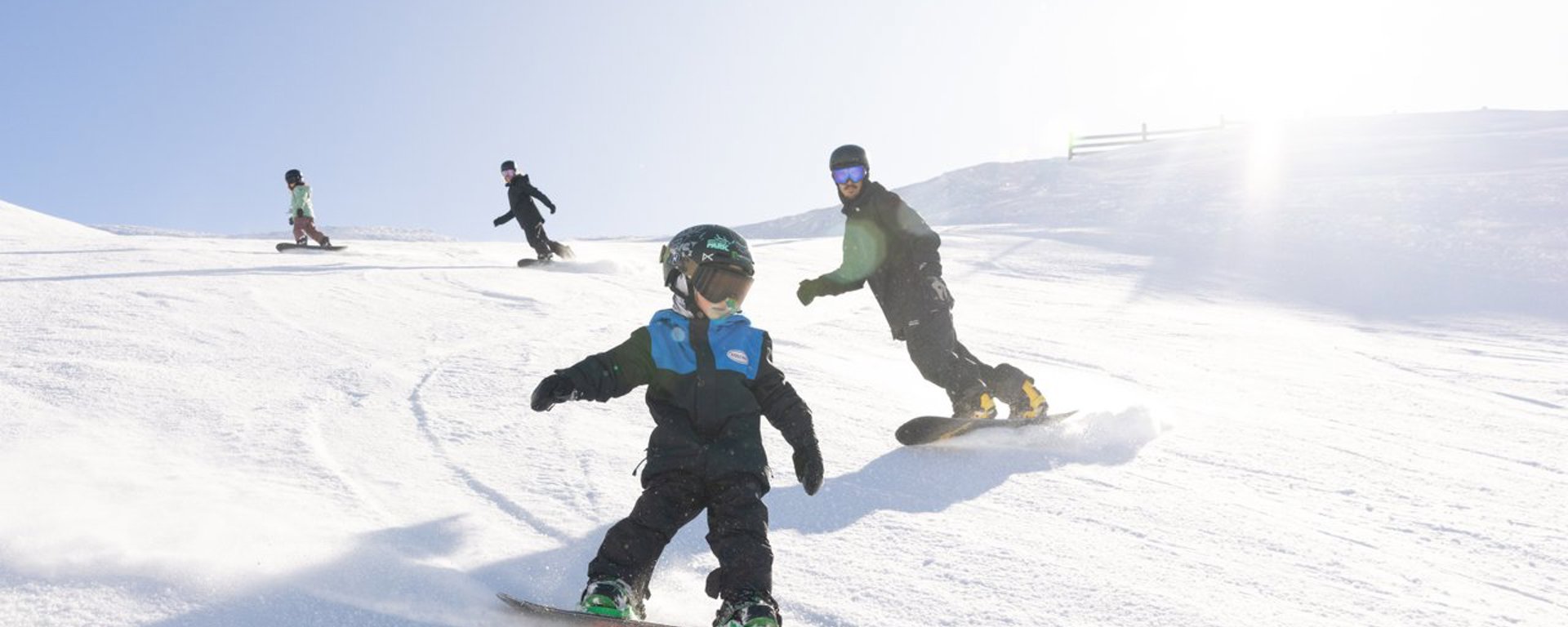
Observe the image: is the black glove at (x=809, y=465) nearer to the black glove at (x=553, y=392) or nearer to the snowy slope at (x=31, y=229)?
the black glove at (x=553, y=392)

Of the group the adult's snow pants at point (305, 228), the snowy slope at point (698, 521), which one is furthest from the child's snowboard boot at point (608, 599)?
the adult's snow pants at point (305, 228)

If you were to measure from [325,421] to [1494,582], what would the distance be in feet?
15.6

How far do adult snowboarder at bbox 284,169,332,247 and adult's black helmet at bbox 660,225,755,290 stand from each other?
510 inches

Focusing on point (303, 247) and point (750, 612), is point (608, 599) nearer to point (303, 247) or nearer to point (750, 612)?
point (750, 612)

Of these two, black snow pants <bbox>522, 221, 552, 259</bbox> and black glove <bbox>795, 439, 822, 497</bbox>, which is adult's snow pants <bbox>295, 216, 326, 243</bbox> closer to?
black snow pants <bbox>522, 221, 552, 259</bbox>

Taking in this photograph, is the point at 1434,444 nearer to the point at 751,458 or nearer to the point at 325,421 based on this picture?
the point at 751,458

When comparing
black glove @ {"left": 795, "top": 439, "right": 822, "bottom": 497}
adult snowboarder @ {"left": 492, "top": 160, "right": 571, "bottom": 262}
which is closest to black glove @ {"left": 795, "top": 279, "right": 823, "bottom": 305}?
black glove @ {"left": 795, "top": 439, "right": 822, "bottom": 497}

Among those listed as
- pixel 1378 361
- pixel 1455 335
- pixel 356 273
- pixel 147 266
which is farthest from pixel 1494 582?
pixel 147 266

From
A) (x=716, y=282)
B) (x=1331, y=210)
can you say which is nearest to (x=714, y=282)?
(x=716, y=282)

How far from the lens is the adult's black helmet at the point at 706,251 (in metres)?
3.12

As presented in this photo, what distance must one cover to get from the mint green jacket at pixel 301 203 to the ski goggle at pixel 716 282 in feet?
44.6

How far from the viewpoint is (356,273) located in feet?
33.9

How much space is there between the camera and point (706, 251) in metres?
3.13

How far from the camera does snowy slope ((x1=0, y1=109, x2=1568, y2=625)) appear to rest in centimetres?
287
